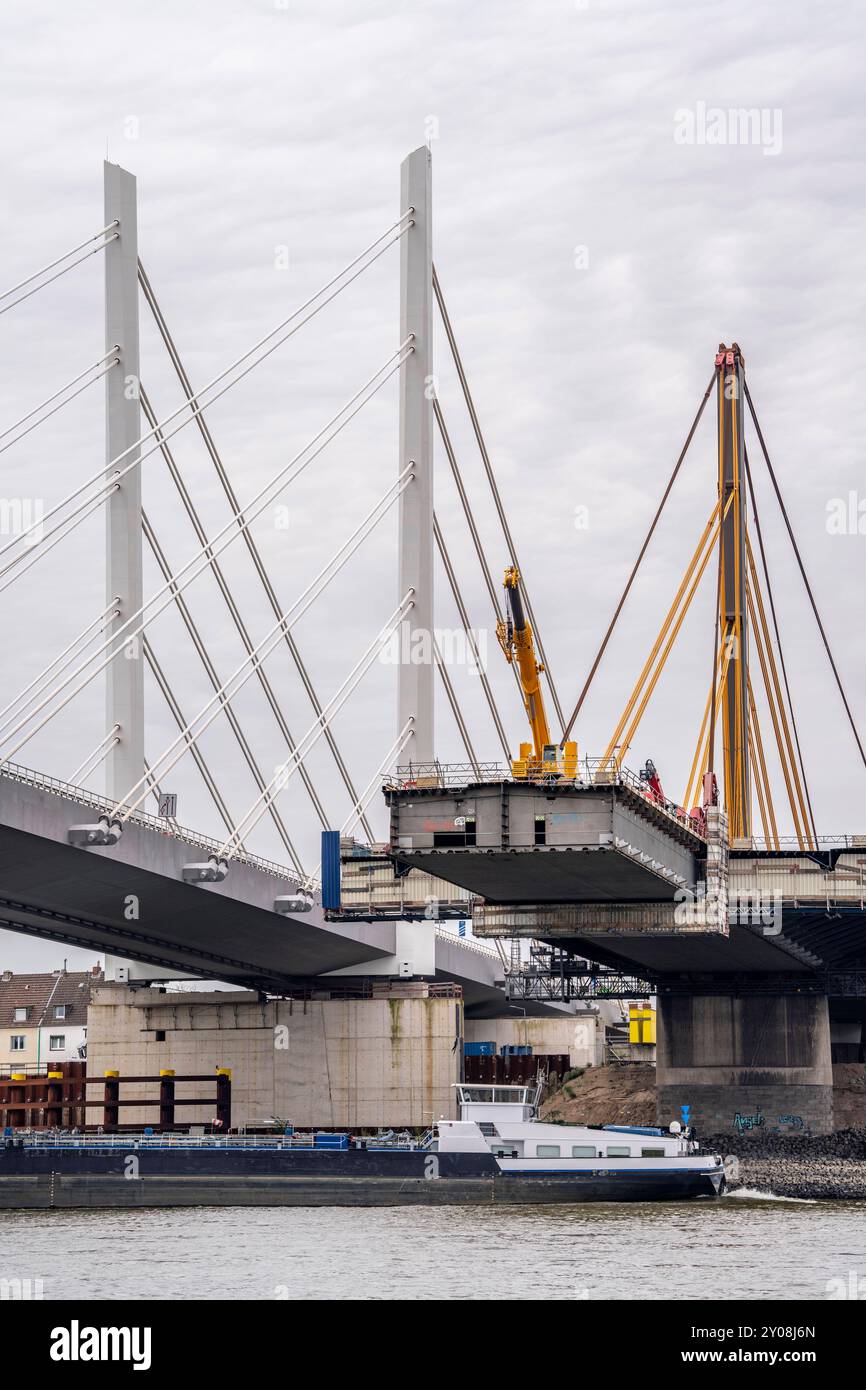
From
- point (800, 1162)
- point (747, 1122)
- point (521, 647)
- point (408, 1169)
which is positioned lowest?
point (800, 1162)

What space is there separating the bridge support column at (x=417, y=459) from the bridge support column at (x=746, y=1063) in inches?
810

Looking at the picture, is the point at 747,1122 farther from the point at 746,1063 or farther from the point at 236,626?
the point at 236,626

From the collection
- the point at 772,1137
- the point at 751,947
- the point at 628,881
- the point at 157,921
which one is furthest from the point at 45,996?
the point at 628,881

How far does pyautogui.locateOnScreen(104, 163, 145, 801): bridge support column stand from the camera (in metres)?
65.2

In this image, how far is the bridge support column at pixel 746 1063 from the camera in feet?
250

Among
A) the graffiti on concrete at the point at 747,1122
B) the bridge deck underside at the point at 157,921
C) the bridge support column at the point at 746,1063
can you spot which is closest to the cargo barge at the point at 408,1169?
the bridge deck underside at the point at 157,921

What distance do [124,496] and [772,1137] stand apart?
33572 mm

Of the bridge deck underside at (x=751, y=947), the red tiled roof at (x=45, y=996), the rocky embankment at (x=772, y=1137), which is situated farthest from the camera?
the red tiled roof at (x=45, y=996)

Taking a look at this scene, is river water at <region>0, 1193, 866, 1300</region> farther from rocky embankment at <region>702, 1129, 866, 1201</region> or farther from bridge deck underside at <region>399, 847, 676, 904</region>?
bridge deck underside at <region>399, 847, 676, 904</region>

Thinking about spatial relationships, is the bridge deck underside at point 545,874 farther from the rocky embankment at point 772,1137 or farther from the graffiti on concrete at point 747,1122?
the graffiti on concrete at point 747,1122

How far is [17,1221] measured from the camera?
54906 mm

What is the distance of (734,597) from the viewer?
76.8 m
